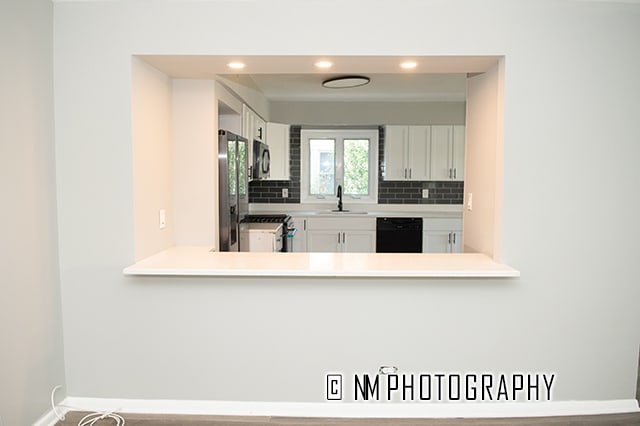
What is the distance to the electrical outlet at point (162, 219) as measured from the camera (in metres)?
2.93

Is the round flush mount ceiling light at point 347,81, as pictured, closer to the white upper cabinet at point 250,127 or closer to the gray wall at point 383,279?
the white upper cabinet at point 250,127

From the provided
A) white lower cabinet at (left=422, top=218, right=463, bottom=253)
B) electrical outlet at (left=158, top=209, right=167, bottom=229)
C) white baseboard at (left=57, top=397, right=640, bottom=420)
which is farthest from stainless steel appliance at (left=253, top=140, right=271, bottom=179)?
white baseboard at (left=57, top=397, right=640, bottom=420)

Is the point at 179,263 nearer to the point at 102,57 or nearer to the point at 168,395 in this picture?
the point at 168,395

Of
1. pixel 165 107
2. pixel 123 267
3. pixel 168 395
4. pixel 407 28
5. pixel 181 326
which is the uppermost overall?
pixel 407 28

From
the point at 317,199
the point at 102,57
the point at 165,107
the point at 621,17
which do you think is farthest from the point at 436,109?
the point at 102,57

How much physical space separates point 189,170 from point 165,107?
459 millimetres

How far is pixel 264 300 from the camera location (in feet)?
8.32

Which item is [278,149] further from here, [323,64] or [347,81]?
[323,64]

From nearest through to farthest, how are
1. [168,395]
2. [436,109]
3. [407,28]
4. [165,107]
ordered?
[407,28]
[168,395]
[165,107]
[436,109]

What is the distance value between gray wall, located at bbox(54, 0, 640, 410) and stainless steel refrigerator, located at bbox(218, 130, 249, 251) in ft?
3.10

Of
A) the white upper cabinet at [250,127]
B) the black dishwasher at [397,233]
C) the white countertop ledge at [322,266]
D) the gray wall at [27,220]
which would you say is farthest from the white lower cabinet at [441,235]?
the gray wall at [27,220]

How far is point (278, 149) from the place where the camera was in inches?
239

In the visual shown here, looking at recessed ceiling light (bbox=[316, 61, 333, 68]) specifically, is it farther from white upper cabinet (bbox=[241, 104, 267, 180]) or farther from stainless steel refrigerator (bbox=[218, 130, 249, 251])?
white upper cabinet (bbox=[241, 104, 267, 180])

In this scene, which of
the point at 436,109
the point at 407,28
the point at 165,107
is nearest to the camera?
the point at 407,28
